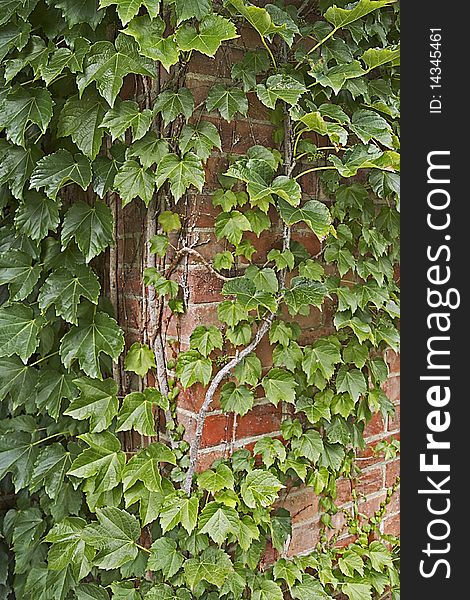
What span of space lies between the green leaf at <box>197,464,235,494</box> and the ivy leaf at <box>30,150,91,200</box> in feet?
1.75

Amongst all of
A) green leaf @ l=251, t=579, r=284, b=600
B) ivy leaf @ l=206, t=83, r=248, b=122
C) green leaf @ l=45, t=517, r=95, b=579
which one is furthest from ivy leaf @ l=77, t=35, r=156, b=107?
green leaf @ l=251, t=579, r=284, b=600

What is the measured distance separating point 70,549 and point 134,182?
65 cm

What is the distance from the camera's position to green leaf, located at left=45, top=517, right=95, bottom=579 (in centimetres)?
129

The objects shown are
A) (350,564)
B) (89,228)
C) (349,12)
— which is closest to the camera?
(349,12)

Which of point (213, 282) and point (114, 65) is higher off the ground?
point (114, 65)

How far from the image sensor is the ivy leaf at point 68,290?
1.30 m

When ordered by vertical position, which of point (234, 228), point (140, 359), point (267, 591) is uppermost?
point (234, 228)

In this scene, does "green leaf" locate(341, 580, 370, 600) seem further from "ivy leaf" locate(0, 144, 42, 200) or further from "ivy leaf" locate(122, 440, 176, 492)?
"ivy leaf" locate(0, 144, 42, 200)

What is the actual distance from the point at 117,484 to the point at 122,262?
Answer: 42 centimetres

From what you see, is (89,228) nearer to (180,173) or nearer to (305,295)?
(180,173)

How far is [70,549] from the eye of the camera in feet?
4.28

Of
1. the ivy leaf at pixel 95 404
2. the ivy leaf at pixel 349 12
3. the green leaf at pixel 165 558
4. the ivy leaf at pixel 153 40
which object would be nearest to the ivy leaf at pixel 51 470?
the ivy leaf at pixel 95 404

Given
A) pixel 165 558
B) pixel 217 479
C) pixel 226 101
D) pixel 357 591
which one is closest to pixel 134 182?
pixel 226 101

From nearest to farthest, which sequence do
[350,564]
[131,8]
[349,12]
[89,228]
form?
[131,8] < [349,12] < [89,228] < [350,564]
